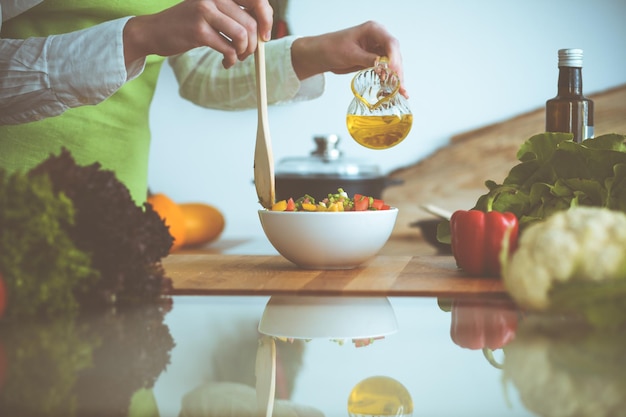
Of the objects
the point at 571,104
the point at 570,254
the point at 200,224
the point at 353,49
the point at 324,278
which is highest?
the point at 353,49

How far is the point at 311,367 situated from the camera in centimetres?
61

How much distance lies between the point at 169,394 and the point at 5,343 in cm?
22

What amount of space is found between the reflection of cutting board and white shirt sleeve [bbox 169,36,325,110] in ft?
1.60

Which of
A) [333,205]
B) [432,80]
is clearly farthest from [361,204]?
[432,80]

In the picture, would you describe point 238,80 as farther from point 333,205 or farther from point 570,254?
point 570,254

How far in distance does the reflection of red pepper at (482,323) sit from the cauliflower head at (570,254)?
4cm

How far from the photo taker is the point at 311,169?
1.97m

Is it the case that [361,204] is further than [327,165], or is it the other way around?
[327,165]

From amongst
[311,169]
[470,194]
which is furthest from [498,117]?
[311,169]

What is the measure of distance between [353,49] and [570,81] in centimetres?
38

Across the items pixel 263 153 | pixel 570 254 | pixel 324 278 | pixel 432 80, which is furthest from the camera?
pixel 432 80

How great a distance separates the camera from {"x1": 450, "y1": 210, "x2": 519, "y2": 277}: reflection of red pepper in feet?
3.65

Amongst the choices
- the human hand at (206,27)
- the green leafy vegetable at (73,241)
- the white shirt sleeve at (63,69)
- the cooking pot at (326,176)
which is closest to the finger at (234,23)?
the human hand at (206,27)

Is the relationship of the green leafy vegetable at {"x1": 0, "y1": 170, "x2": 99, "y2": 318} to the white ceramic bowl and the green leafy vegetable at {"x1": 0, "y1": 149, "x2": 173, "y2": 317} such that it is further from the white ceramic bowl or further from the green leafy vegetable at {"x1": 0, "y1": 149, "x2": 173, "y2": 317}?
the white ceramic bowl
